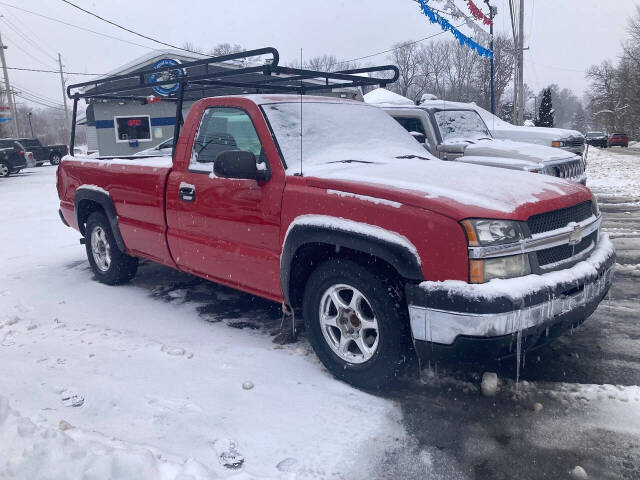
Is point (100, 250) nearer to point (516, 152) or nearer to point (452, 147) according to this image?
point (452, 147)

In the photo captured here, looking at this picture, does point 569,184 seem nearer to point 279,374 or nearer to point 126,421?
point 279,374

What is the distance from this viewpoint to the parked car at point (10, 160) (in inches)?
941

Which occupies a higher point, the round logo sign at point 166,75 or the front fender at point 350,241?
the round logo sign at point 166,75

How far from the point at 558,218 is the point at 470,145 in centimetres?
503

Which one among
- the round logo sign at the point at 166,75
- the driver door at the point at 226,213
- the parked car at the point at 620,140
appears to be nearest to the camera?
the driver door at the point at 226,213

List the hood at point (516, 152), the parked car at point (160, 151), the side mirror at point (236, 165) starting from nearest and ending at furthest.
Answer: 1. the side mirror at point (236, 165)
2. the parked car at point (160, 151)
3. the hood at point (516, 152)

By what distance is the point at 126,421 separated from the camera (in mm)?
3000

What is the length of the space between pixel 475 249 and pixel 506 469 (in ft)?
3.48

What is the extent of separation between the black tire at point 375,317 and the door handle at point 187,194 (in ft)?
4.43

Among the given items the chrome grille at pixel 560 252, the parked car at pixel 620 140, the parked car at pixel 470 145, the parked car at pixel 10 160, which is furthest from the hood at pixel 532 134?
the parked car at pixel 620 140

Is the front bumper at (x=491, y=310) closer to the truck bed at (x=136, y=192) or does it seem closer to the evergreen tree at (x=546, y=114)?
the truck bed at (x=136, y=192)

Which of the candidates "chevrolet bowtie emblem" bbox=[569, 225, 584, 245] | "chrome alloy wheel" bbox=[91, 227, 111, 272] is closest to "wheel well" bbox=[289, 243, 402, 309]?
"chevrolet bowtie emblem" bbox=[569, 225, 584, 245]

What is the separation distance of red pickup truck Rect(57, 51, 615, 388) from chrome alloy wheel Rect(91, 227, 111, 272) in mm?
1134

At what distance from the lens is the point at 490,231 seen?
283 cm
